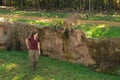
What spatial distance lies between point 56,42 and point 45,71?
1.98 metres

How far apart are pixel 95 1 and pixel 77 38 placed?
9.80m

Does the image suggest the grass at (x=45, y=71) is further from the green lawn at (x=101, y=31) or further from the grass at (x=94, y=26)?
the green lawn at (x=101, y=31)

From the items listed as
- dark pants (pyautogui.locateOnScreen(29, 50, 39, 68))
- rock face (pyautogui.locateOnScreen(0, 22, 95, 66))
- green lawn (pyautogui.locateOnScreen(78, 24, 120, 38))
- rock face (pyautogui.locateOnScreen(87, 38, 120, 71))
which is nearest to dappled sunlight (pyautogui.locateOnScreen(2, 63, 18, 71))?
dark pants (pyautogui.locateOnScreen(29, 50, 39, 68))

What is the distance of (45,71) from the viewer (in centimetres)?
1352

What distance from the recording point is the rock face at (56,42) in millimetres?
14266

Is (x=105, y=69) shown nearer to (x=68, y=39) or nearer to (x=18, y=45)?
(x=68, y=39)

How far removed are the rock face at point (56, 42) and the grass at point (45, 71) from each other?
354 mm

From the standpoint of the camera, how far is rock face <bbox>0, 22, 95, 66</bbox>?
14.3 metres

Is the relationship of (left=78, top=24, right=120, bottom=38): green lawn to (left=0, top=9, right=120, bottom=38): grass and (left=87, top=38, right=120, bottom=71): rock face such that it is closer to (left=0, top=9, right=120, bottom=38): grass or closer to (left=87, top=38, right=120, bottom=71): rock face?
(left=0, top=9, right=120, bottom=38): grass

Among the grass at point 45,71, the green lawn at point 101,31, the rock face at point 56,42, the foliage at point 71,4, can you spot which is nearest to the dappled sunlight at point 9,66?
the grass at point 45,71

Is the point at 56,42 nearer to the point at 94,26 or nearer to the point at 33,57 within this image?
the point at 33,57

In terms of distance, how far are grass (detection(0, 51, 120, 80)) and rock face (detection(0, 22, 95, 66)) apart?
1.16ft

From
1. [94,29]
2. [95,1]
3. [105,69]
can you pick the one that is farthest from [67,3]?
[105,69]

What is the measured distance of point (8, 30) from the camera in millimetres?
16453
